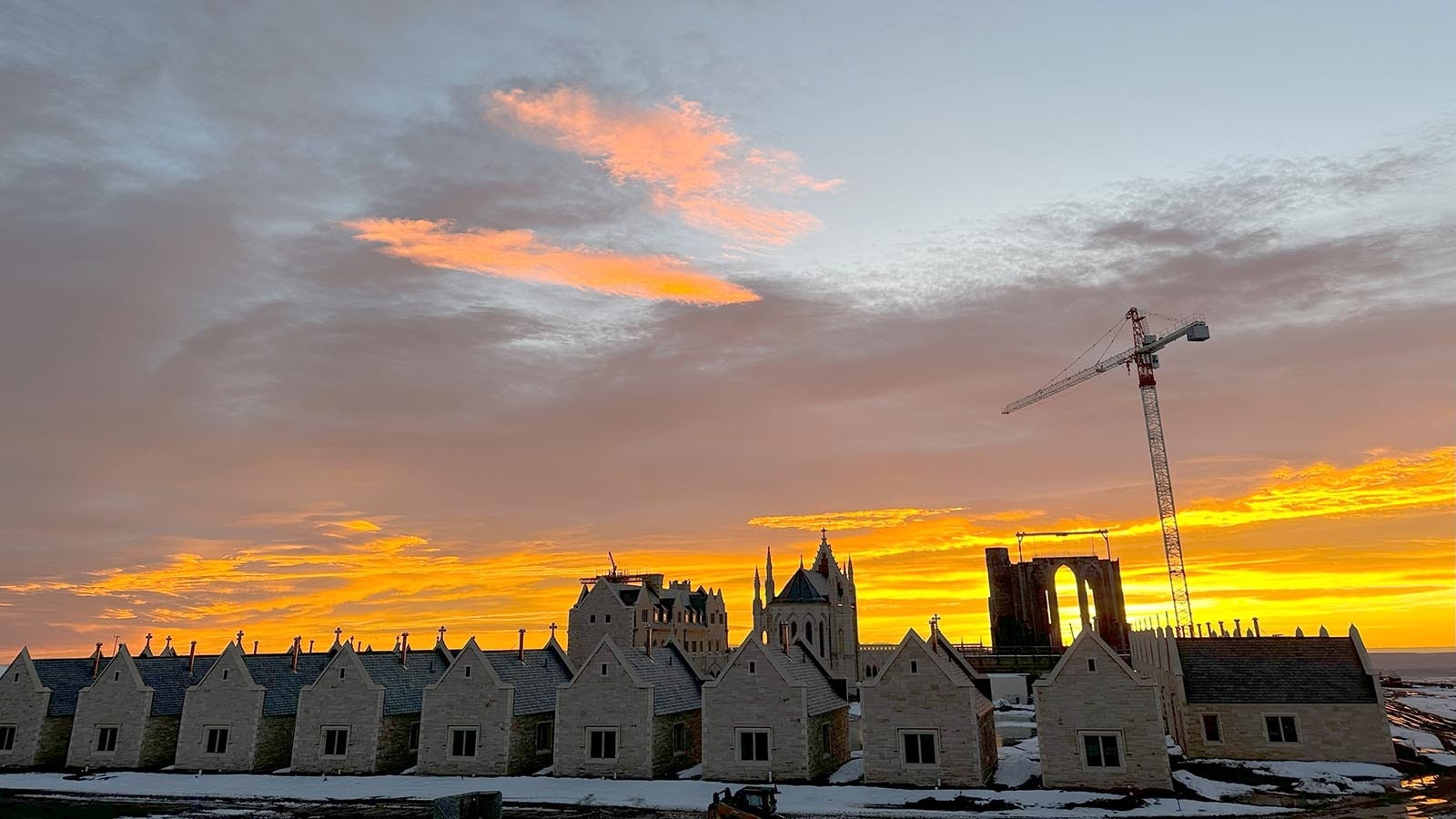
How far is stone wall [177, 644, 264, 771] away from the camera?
5062cm

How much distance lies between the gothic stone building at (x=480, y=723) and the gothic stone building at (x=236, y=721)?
34.2ft

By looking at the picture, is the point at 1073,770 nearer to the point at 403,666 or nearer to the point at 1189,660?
the point at 1189,660

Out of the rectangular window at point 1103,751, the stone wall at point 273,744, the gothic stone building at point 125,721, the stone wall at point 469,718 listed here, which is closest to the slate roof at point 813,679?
the rectangular window at point 1103,751

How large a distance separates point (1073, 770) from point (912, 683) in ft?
26.3

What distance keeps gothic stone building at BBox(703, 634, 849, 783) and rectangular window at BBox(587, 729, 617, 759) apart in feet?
16.8

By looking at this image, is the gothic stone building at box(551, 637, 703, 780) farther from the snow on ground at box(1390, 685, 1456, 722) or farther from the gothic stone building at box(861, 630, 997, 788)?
the snow on ground at box(1390, 685, 1456, 722)

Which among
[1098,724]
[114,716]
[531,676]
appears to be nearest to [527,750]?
[531,676]

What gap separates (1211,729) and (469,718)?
40.3m

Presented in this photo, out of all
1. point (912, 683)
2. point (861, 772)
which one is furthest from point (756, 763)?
point (912, 683)

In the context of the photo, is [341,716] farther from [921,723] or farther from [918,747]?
[921,723]

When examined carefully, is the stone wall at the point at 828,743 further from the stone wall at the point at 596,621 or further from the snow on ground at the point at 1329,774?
the stone wall at the point at 596,621

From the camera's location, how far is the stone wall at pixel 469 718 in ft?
153

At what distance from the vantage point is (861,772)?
44000mm

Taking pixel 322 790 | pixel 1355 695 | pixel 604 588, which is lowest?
pixel 322 790
